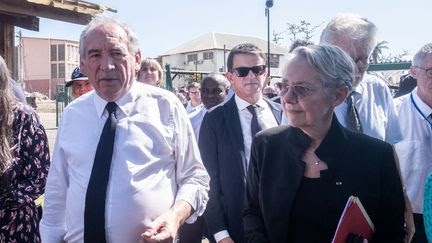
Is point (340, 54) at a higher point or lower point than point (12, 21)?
lower

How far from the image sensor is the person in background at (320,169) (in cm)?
191

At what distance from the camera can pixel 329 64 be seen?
6.48ft

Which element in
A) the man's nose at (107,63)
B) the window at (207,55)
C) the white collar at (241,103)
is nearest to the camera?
the man's nose at (107,63)

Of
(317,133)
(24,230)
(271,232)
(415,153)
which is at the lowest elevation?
(24,230)

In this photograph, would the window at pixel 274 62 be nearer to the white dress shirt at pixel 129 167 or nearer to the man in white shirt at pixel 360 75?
the man in white shirt at pixel 360 75

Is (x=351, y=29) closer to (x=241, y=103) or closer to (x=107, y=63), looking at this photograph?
(x=241, y=103)

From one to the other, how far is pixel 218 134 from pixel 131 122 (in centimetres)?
82

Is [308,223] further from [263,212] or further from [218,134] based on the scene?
[218,134]

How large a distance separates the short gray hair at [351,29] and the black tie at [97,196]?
143 cm

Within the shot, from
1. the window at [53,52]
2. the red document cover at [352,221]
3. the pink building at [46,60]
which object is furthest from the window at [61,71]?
the red document cover at [352,221]

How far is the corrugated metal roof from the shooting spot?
6662 centimetres

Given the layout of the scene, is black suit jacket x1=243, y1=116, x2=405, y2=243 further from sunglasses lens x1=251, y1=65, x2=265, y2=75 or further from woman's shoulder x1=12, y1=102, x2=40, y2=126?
woman's shoulder x1=12, y1=102, x2=40, y2=126

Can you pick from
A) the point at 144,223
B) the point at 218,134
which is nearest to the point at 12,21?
the point at 218,134

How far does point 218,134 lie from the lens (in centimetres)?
299
